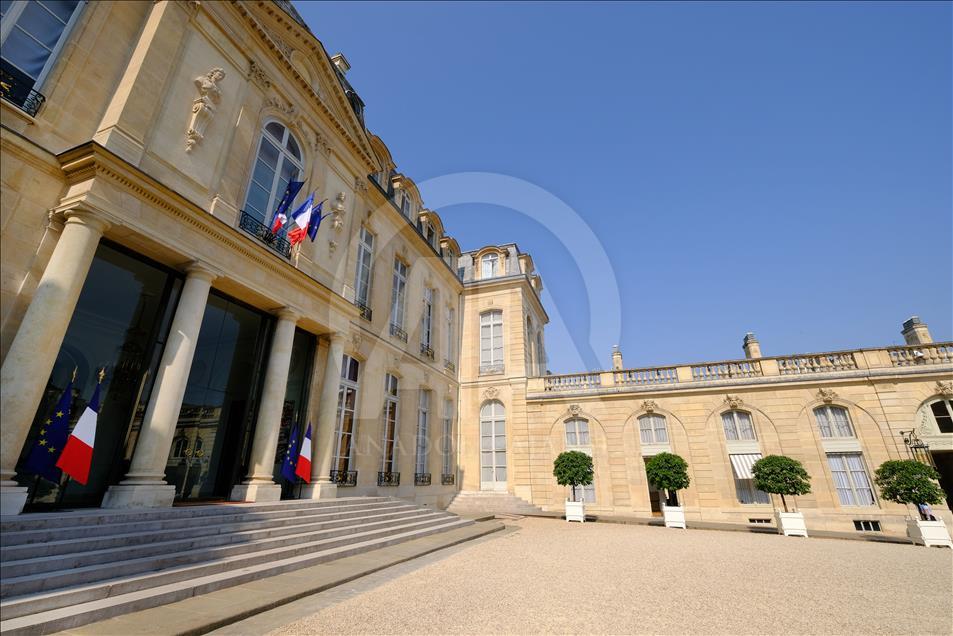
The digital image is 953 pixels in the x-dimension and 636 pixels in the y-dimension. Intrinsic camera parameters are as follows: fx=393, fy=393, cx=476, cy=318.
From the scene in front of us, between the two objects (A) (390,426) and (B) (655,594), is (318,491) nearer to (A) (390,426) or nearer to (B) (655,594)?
(A) (390,426)

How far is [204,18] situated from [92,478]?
8054mm

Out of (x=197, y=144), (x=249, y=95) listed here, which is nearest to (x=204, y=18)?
(x=249, y=95)

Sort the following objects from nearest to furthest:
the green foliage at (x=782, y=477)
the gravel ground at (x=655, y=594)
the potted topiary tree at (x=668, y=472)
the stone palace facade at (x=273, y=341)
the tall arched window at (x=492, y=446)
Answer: the gravel ground at (x=655, y=594) < the stone palace facade at (x=273, y=341) < the green foliage at (x=782, y=477) < the potted topiary tree at (x=668, y=472) < the tall arched window at (x=492, y=446)

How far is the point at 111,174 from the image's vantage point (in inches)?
209

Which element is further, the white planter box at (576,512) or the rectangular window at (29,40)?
the white planter box at (576,512)

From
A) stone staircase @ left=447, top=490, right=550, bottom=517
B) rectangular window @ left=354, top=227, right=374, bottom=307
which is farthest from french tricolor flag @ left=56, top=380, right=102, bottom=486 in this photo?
stone staircase @ left=447, top=490, right=550, bottom=517

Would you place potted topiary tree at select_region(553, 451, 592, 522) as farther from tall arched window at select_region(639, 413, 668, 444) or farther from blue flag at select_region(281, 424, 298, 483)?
blue flag at select_region(281, 424, 298, 483)

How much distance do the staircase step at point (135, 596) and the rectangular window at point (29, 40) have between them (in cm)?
593

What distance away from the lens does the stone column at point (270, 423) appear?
284 inches

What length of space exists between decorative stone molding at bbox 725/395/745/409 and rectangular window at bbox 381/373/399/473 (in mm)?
11525

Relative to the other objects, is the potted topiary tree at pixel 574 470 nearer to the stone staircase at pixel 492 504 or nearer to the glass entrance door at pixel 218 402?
the stone staircase at pixel 492 504

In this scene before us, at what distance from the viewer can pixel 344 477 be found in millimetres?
9945

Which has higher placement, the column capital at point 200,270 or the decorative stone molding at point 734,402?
the column capital at point 200,270

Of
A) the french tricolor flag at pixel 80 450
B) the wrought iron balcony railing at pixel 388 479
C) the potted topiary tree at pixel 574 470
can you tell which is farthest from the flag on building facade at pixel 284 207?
the potted topiary tree at pixel 574 470
